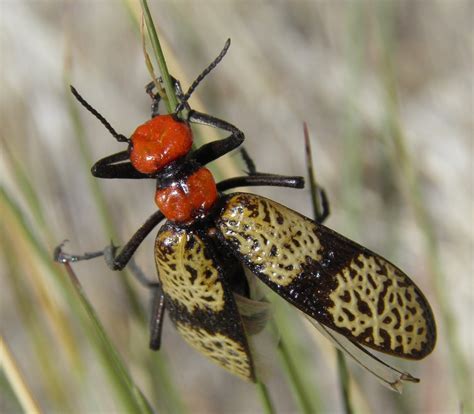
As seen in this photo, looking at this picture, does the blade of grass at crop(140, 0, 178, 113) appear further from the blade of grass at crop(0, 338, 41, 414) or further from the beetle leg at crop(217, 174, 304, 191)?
the blade of grass at crop(0, 338, 41, 414)

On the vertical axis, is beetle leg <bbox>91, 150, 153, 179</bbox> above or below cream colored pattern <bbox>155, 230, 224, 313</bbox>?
above

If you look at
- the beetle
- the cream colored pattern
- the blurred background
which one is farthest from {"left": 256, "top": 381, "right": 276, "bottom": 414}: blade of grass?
the blurred background

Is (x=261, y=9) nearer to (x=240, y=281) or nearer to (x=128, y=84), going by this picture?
(x=128, y=84)

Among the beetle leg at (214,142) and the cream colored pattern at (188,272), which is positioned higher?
the beetle leg at (214,142)

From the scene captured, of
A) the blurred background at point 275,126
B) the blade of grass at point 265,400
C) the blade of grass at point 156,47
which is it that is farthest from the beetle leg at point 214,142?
the blurred background at point 275,126

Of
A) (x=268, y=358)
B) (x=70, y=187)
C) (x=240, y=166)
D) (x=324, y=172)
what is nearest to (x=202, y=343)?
(x=268, y=358)

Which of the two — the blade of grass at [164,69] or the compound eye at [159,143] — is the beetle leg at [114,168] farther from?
the blade of grass at [164,69]

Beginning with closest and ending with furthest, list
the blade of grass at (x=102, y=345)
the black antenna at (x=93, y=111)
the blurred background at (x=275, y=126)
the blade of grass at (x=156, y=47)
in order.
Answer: the blade of grass at (x=156, y=47) < the blade of grass at (x=102, y=345) < the black antenna at (x=93, y=111) < the blurred background at (x=275, y=126)
